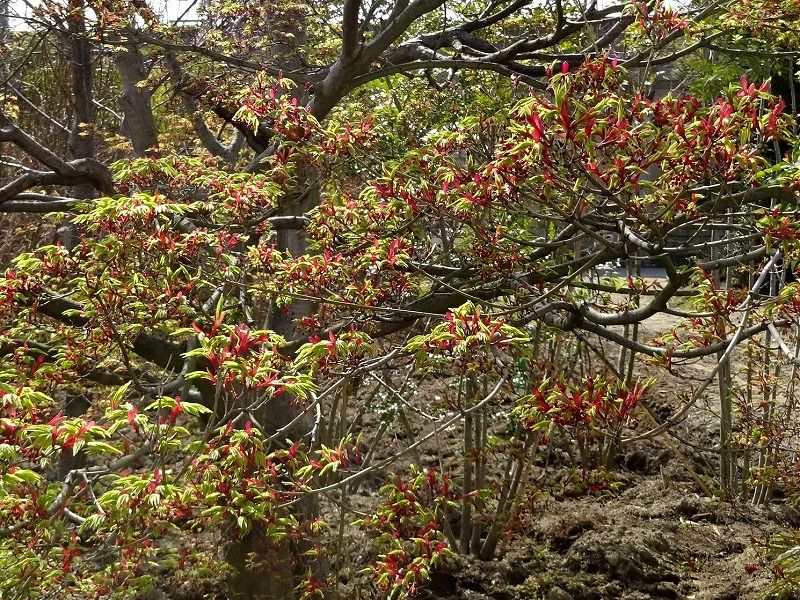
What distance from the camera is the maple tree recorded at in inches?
115

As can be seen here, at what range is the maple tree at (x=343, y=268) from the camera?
2930mm

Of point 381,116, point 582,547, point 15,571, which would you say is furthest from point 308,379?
point 582,547

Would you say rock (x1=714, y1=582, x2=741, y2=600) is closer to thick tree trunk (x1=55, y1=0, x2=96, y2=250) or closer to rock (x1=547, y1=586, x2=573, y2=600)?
rock (x1=547, y1=586, x2=573, y2=600)

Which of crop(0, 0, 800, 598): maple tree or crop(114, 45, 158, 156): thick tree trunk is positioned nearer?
crop(0, 0, 800, 598): maple tree

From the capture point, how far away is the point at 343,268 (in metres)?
3.76

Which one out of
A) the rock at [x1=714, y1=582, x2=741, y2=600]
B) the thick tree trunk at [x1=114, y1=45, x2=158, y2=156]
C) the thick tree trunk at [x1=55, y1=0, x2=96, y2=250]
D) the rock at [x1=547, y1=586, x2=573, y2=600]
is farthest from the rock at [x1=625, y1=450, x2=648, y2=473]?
the thick tree trunk at [x1=55, y1=0, x2=96, y2=250]

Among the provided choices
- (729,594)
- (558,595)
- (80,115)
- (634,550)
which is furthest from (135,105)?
(729,594)

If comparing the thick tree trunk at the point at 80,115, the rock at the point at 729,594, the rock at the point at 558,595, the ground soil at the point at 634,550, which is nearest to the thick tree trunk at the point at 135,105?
the thick tree trunk at the point at 80,115

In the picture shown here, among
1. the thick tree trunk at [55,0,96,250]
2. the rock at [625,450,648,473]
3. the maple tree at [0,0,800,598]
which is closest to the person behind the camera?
the maple tree at [0,0,800,598]

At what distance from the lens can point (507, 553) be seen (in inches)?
254

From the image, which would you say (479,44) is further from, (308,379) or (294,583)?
(294,583)

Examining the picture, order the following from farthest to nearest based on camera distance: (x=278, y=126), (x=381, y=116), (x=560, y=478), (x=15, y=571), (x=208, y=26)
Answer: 1. (x=560, y=478)
2. (x=208, y=26)
3. (x=381, y=116)
4. (x=278, y=126)
5. (x=15, y=571)

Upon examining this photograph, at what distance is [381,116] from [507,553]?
3.66m

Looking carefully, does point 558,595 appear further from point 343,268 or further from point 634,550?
point 343,268
